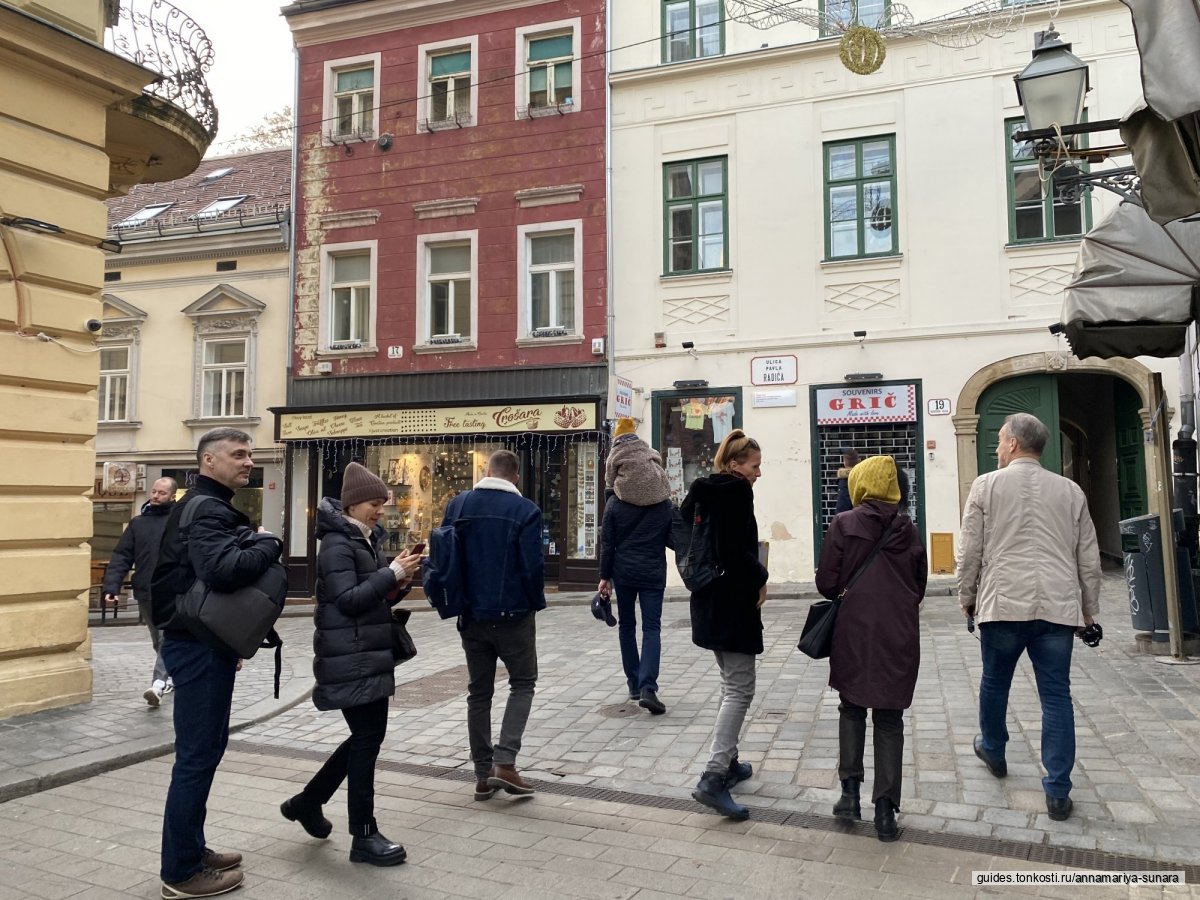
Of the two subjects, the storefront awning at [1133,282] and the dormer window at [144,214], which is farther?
the dormer window at [144,214]

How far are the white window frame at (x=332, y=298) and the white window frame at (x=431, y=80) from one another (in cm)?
251

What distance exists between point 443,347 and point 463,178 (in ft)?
10.4

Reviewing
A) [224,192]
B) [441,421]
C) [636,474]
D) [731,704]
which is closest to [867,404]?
[441,421]

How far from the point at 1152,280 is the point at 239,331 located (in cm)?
1657

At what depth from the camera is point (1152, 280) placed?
6.81 m

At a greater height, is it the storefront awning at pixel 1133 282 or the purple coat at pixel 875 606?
the storefront awning at pixel 1133 282

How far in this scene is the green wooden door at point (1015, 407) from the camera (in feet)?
47.3

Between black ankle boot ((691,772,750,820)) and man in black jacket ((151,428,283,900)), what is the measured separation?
211cm

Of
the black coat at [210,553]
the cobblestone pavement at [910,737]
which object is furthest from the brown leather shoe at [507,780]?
the black coat at [210,553]

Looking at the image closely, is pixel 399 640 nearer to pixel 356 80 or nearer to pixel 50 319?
pixel 50 319

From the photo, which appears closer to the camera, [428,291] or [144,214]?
[428,291]

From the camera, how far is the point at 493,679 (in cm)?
507

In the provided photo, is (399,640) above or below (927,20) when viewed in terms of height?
below

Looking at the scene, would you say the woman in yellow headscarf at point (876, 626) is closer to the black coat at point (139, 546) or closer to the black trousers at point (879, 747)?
the black trousers at point (879, 747)
